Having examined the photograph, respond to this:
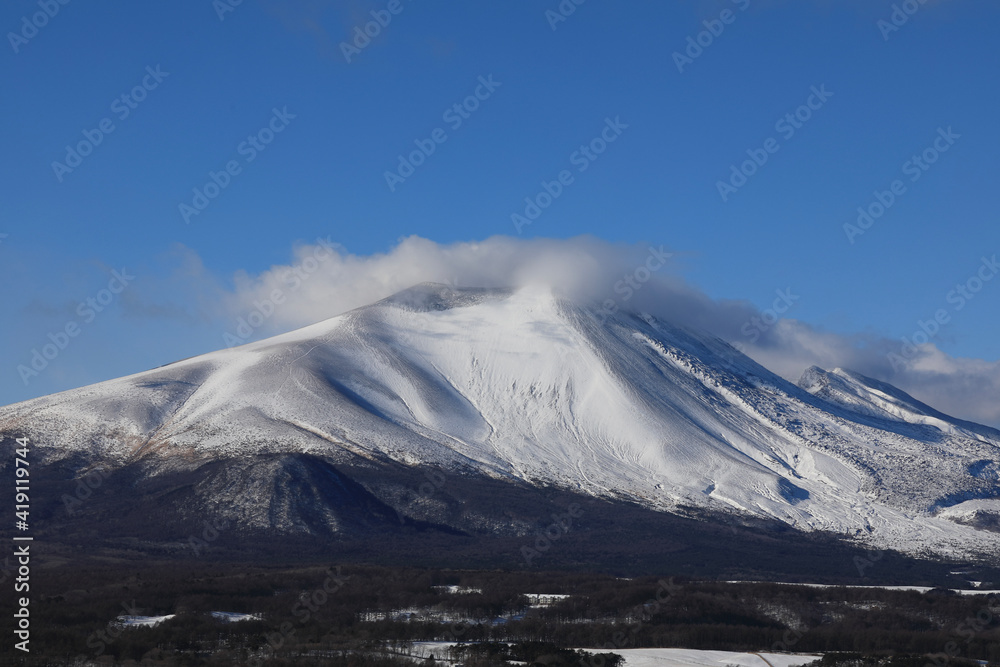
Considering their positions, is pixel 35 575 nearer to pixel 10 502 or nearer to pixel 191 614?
pixel 191 614

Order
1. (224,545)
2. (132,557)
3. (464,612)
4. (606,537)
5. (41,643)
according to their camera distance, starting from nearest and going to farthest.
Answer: (41,643)
(464,612)
(132,557)
(224,545)
(606,537)

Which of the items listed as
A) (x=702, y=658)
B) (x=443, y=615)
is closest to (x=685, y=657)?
(x=702, y=658)

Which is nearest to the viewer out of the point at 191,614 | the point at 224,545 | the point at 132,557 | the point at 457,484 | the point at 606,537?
the point at 191,614

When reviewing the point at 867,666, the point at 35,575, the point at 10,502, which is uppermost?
the point at 10,502

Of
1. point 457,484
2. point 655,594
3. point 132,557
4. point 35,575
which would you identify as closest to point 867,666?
point 655,594

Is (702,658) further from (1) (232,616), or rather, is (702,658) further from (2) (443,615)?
(1) (232,616)

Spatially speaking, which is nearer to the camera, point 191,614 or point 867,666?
point 867,666

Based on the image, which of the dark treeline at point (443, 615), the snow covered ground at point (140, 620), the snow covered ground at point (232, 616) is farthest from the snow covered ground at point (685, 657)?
Answer: the snow covered ground at point (140, 620)

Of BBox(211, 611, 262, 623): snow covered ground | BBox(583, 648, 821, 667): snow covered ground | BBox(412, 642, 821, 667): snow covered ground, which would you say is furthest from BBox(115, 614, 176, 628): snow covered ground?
BBox(583, 648, 821, 667): snow covered ground
